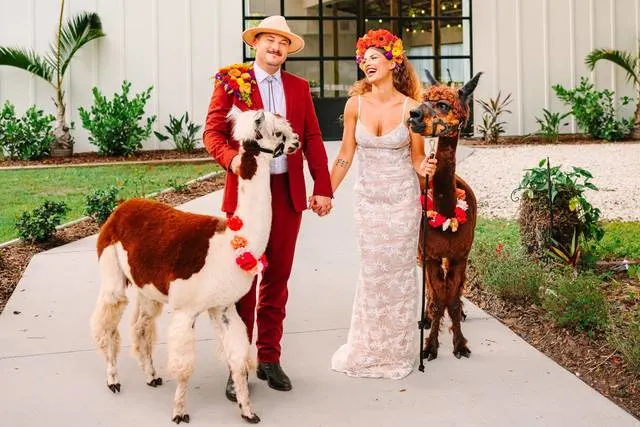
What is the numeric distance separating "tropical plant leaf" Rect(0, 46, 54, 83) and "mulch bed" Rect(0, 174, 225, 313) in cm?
653

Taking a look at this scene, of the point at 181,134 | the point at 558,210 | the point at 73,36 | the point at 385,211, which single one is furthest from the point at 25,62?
the point at 385,211

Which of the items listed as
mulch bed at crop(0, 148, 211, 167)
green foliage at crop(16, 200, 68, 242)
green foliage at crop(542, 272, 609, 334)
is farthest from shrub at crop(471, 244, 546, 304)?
mulch bed at crop(0, 148, 211, 167)

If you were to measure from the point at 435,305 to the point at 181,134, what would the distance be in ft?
44.9

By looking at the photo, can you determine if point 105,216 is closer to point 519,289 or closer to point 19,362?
point 19,362

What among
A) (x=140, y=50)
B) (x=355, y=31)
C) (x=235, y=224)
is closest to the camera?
(x=235, y=224)

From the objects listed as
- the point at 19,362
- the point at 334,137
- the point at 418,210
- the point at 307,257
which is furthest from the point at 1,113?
the point at 418,210

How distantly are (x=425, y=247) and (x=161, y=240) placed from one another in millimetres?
1763

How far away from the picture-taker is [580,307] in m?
6.18

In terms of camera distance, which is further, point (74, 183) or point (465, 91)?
point (74, 183)

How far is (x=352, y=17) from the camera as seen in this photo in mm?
20672

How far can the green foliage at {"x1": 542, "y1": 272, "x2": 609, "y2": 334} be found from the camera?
6152 mm

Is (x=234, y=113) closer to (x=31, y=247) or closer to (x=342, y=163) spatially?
(x=342, y=163)

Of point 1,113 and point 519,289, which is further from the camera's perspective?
point 1,113

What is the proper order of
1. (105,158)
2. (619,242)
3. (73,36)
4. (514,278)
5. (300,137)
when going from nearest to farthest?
(300,137) → (514,278) → (619,242) → (105,158) → (73,36)
